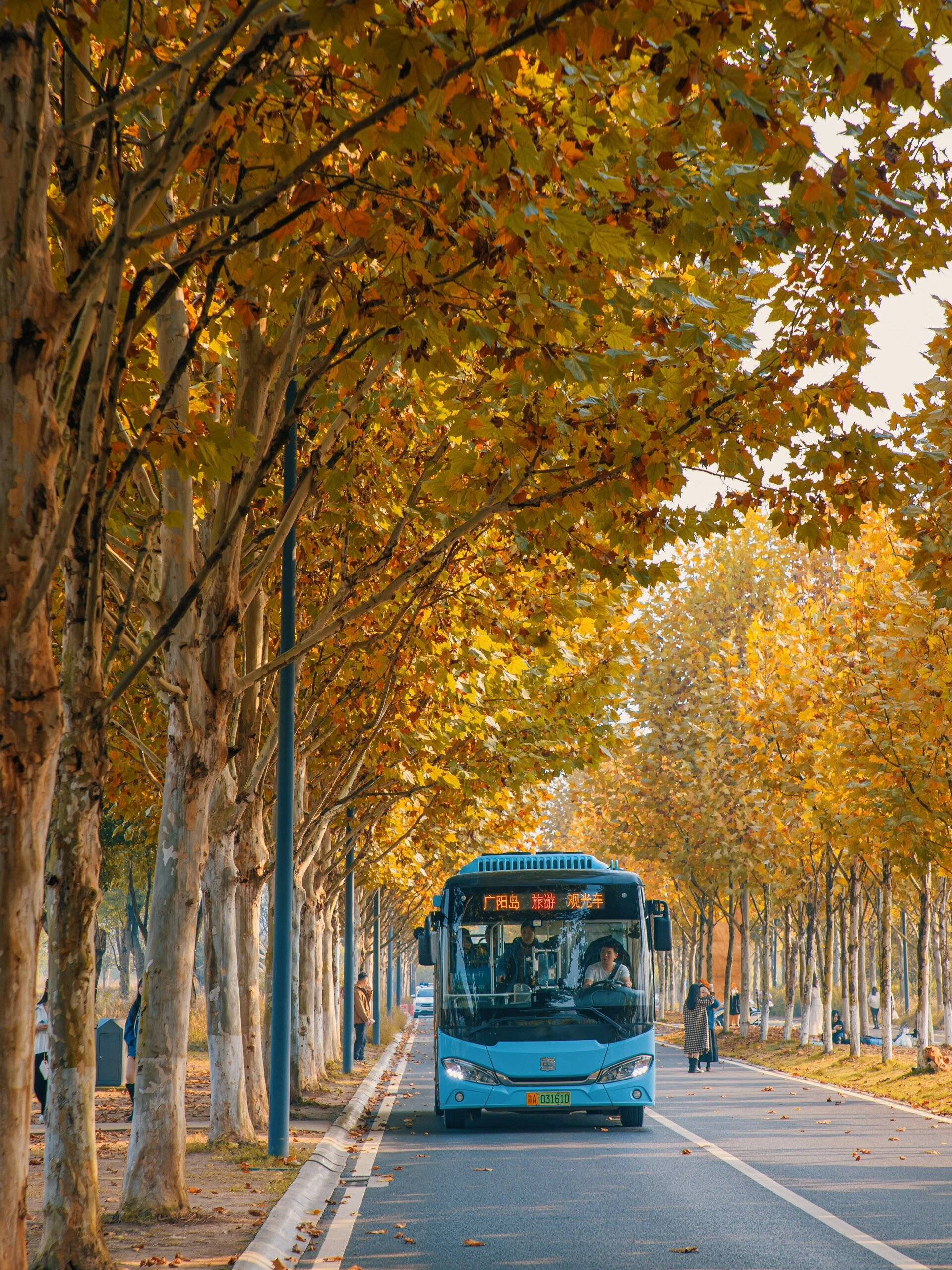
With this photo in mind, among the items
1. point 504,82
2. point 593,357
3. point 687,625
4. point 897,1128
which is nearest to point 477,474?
point 593,357

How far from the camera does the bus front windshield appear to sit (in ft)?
58.1

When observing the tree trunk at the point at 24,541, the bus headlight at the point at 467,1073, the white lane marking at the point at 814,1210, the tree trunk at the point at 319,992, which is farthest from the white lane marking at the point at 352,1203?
the tree trunk at the point at 319,992

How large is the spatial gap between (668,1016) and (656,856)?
2277cm

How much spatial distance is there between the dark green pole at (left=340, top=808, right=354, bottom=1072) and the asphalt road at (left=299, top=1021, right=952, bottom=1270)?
9878 millimetres

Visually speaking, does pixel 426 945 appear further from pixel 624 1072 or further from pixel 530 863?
pixel 624 1072

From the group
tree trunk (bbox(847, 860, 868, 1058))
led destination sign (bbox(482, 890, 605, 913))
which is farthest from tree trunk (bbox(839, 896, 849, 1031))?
led destination sign (bbox(482, 890, 605, 913))

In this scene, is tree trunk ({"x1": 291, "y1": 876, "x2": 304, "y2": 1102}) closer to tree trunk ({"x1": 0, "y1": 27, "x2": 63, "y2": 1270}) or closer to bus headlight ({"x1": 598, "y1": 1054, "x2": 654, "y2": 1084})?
bus headlight ({"x1": 598, "y1": 1054, "x2": 654, "y2": 1084})

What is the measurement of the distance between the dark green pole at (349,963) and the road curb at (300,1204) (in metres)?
10.7

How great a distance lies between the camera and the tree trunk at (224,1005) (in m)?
14.6

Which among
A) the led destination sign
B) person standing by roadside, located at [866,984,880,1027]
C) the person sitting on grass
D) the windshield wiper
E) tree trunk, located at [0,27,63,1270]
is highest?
tree trunk, located at [0,27,63,1270]

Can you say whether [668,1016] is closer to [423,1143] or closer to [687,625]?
[687,625]

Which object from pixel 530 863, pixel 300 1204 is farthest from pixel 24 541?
pixel 530 863

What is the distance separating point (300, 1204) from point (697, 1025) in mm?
20066

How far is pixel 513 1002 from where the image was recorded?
58.7 ft
